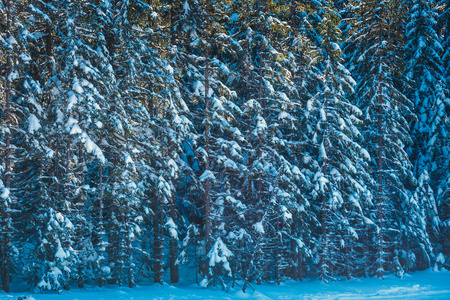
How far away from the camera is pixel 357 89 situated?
25.7 metres

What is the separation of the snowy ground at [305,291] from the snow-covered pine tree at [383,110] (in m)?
1.97

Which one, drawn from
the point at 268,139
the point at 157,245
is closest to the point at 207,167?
the point at 268,139

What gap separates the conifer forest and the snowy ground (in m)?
0.78

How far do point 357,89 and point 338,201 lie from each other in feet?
29.0

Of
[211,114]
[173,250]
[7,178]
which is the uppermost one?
[211,114]

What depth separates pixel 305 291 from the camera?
728 inches

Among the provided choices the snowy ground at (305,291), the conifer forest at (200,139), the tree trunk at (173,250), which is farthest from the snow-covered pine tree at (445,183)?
the tree trunk at (173,250)

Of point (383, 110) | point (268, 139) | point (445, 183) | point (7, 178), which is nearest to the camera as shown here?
point (7, 178)

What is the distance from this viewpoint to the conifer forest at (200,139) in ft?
50.5

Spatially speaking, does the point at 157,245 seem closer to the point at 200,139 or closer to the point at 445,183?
the point at 200,139

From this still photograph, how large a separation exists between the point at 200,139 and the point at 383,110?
1128 centimetres

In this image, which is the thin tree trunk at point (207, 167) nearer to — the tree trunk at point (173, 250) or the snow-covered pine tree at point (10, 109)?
the tree trunk at point (173, 250)

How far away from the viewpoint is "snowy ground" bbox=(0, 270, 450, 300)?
15099 millimetres

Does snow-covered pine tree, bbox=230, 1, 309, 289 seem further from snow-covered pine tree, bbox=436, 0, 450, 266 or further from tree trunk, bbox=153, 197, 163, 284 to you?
snow-covered pine tree, bbox=436, 0, 450, 266
